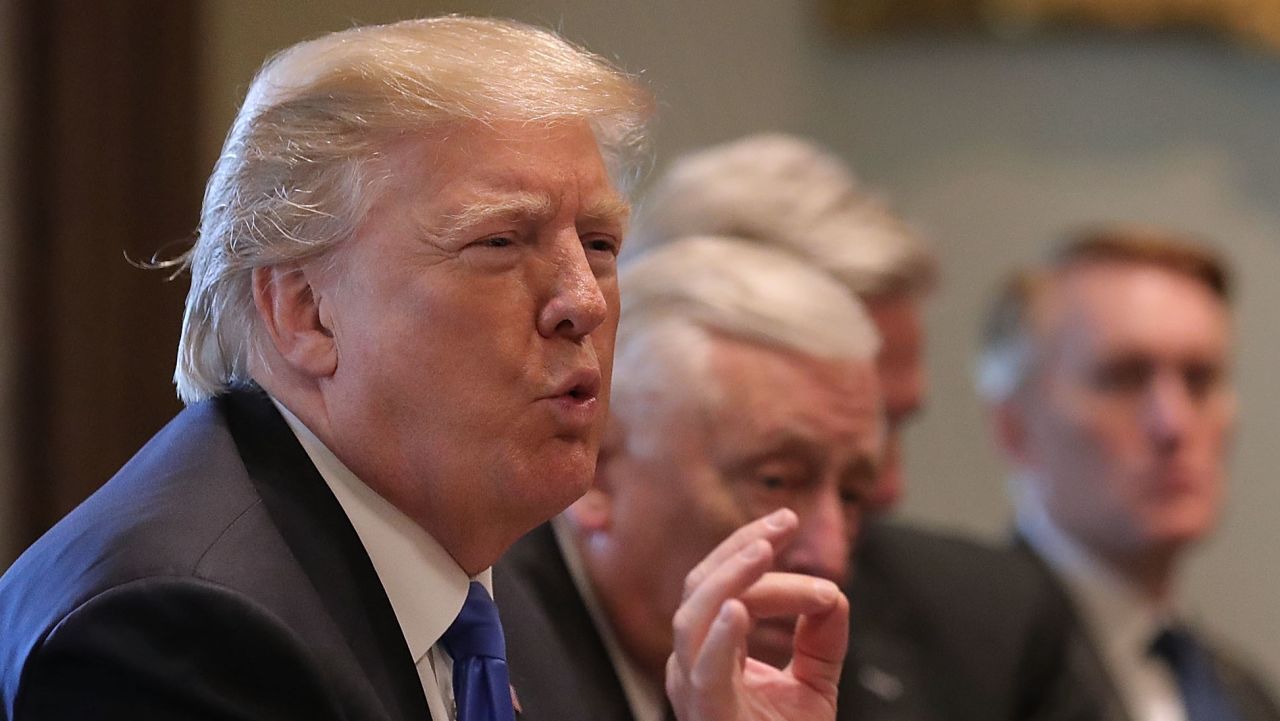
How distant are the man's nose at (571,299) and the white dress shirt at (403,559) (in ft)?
0.76

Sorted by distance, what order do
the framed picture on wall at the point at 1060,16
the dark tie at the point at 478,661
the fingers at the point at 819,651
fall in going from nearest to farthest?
the dark tie at the point at 478,661 → the fingers at the point at 819,651 → the framed picture on wall at the point at 1060,16

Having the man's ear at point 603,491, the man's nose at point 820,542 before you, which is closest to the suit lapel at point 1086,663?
the man's nose at point 820,542

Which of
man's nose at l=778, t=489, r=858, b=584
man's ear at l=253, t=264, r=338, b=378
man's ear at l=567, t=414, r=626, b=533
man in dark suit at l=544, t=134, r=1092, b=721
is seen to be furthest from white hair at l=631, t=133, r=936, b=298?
man's ear at l=253, t=264, r=338, b=378

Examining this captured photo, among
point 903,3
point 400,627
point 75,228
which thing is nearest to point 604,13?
point 903,3

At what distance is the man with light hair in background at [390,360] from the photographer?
149cm

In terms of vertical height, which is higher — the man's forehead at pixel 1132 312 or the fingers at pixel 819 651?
the fingers at pixel 819 651

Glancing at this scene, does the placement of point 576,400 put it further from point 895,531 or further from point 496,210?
point 895,531

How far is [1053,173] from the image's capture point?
520 cm

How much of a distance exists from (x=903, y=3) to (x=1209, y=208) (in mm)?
1161

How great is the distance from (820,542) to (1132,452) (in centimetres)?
186

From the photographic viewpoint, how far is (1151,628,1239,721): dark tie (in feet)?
12.0

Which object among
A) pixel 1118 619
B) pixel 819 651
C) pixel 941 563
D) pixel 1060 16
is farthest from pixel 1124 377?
pixel 819 651

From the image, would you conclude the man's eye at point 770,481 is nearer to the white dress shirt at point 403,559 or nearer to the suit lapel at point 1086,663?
the white dress shirt at point 403,559

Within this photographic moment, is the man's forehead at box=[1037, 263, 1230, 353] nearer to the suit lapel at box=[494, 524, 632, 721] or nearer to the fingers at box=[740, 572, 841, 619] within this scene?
the suit lapel at box=[494, 524, 632, 721]
